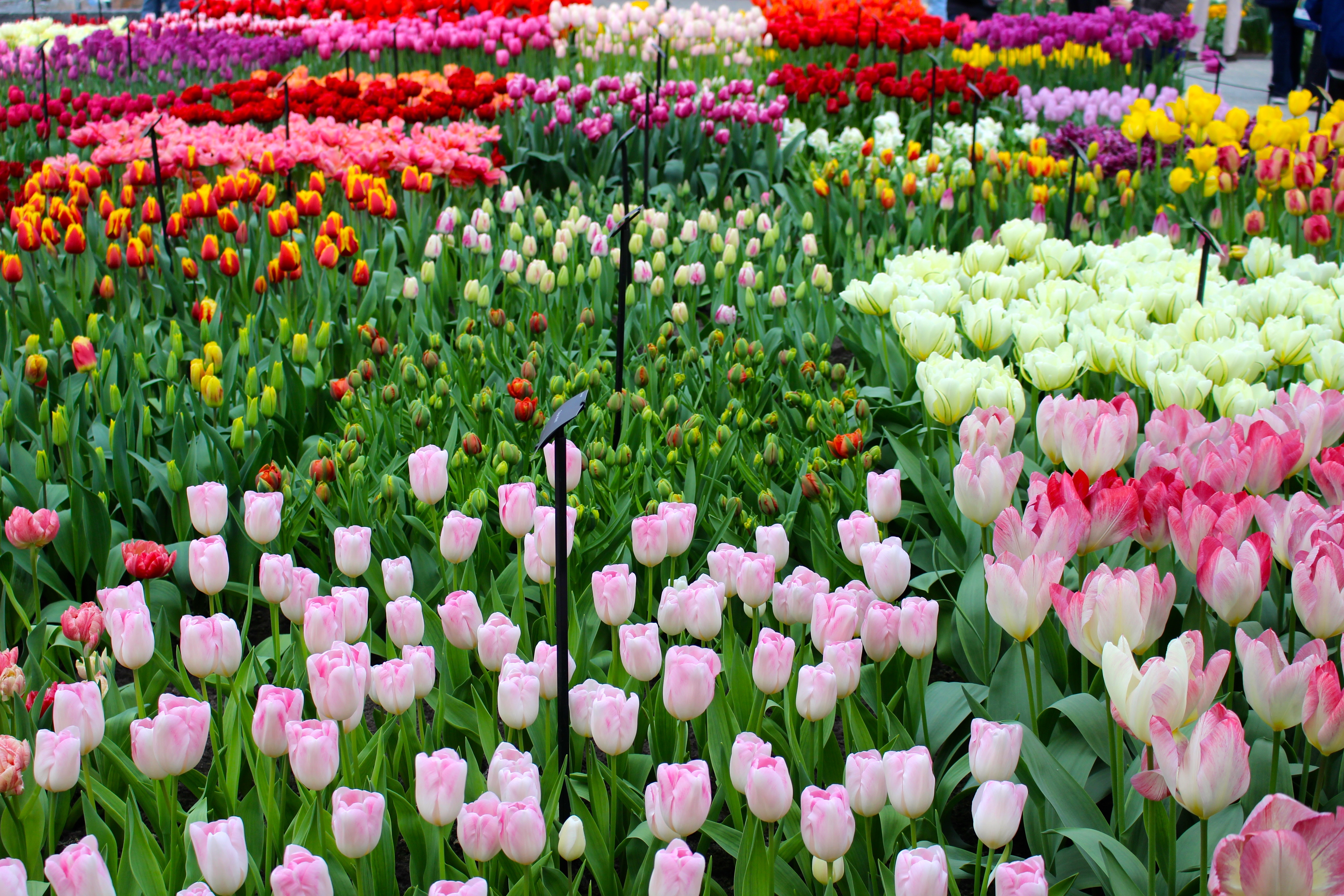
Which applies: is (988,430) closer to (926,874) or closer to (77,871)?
(926,874)

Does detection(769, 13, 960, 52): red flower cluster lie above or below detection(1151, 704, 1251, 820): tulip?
above

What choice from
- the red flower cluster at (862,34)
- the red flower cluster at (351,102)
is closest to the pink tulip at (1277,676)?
the red flower cluster at (351,102)

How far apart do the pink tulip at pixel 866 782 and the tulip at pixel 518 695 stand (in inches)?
15.8

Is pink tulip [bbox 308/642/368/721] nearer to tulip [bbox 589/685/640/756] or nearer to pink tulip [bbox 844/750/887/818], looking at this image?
tulip [bbox 589/685/640/756]

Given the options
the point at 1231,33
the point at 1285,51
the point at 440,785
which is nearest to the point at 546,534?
the point at 440,785

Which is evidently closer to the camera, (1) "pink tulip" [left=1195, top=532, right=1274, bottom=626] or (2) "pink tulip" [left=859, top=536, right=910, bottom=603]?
(1) "pink tulip" [left=1195, top=532, right=1274, bottom=626]

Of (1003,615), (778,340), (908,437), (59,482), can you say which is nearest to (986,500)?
(1003,615)

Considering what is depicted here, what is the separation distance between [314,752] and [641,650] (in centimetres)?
42

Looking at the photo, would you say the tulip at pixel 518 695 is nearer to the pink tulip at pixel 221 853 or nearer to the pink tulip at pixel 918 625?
the pink tulip at pixel 221 853

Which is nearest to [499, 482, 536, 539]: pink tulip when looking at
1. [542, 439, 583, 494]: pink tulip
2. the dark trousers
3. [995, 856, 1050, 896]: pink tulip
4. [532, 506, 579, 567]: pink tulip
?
[532, 506, 579, 567]: pink tulip

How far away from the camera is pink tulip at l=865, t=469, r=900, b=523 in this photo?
1.87 m

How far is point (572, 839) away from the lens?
1.29 meters

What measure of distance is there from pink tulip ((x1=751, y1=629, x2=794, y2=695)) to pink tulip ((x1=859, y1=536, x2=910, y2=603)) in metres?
0.21

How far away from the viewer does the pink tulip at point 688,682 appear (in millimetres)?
1389
